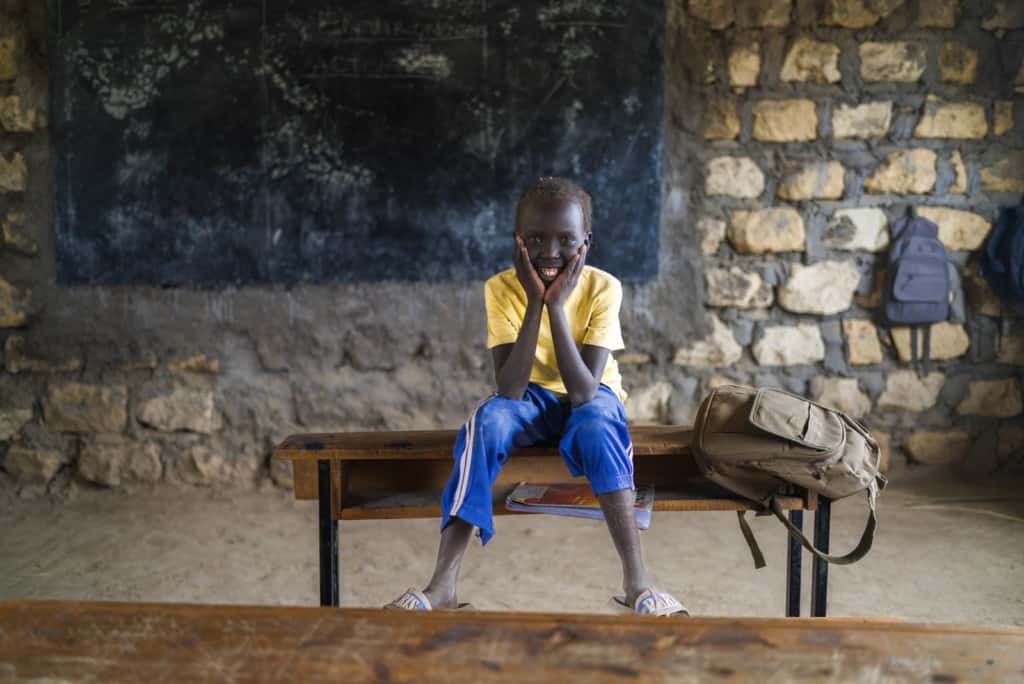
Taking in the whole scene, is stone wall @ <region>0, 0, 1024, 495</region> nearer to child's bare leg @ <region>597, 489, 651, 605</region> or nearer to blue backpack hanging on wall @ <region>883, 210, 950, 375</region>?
blue backpack hanging on wall @ <region>883, 210, 950, 375</region>

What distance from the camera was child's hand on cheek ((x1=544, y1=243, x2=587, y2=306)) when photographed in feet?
6.93

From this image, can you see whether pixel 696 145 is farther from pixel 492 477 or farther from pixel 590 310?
pixel 492 477

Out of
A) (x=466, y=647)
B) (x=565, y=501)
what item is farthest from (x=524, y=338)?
(x=466, y=647)

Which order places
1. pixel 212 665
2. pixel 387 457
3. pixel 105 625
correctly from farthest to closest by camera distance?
1. pixel 387 457
2. pixel 105 625
3. pixel 212 665

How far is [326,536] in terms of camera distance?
6.98ft

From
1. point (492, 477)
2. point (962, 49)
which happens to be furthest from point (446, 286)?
point (962, 49)

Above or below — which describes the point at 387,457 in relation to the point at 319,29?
below

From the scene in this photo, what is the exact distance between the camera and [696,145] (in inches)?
143

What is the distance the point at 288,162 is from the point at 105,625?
2.69 metres

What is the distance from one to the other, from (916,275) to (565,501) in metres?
2.30

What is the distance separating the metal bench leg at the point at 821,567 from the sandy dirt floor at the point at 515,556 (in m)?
0.43

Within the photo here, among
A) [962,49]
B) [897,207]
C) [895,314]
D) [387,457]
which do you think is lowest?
[387,457]

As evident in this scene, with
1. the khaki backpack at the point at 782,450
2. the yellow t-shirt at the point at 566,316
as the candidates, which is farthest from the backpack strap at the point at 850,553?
the yellow t-shirt at the point at 566,316

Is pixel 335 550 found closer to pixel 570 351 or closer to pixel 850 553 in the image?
pixel 570 351
